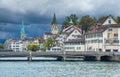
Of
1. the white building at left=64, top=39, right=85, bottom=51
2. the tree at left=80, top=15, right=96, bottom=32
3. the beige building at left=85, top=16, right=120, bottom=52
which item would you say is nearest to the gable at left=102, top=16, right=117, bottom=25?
the beige building at left=85, top=16, right=120, bottom=52

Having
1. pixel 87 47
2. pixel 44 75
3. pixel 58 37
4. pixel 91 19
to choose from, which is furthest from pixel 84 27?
pixel 44 75

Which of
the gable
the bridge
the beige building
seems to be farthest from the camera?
the gable

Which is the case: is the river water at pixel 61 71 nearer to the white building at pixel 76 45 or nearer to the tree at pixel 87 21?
the white building at pixel 76 45

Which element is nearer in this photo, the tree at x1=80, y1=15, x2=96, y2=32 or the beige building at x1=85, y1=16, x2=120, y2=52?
the beige building at x1=85, y1=16, x2=120, y2=52

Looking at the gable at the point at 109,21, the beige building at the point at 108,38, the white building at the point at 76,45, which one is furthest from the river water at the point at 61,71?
the white building at the point at 76,45

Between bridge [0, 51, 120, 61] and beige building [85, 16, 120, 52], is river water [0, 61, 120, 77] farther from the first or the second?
beige building [85, 16, 120, 52]

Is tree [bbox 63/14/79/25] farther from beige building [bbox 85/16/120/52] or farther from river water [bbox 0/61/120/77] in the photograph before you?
river water [bbox 0/61/120/77]

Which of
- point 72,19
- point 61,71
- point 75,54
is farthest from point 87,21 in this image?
point 61,71

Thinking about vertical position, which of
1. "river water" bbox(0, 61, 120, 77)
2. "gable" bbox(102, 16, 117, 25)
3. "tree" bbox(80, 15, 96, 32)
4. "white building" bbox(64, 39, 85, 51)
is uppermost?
"tree" bbox(80, 15, 96, 32)

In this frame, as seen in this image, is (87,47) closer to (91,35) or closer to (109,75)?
(91,35)

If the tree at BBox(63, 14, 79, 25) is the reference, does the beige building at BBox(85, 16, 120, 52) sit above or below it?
below

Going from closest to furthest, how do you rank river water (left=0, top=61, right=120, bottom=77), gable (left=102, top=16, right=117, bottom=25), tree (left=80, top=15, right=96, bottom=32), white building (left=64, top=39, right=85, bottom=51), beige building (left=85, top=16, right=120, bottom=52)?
1. river water (left=0, top=61, right=120, bottom=77)
2. beige building (left=85, top=16, right=120, bottom=52)
3. gable (left=102, top=16, right=117, bottom=25)
4. white building (left=64, top=39, right=85, bottom=51)
5. tree (left=80, top=15, right=96, bottom=32)

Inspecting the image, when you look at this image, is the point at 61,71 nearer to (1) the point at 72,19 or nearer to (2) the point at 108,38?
(2) the point at 108,38

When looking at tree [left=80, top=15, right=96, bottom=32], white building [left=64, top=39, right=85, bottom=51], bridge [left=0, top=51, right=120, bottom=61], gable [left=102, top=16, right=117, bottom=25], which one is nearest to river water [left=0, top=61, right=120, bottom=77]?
bridge [left=0, top=51, right=120, bottom=61]
